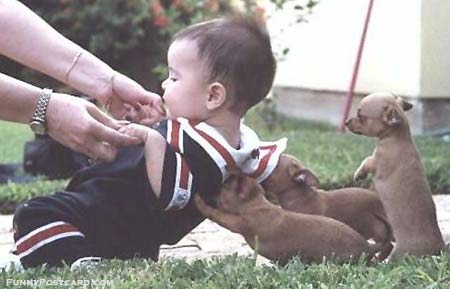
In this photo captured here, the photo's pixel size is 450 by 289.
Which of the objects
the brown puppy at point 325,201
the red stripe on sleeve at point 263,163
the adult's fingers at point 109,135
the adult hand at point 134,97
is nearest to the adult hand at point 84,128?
the adult's fingers at point 109,135

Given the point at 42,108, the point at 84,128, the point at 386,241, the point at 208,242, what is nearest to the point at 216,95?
the point at 84,128

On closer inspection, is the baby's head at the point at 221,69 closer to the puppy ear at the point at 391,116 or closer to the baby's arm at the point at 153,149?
the baby's arm at the point at 153,149

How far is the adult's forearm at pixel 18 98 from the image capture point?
2.62 m

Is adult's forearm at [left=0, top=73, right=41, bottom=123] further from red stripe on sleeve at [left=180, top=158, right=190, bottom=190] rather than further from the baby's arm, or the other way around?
red stripe on sleeve at [left=180, top=158, right=190, bottom=190]

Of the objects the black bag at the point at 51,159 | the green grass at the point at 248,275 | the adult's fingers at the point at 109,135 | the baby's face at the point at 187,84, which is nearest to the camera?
the green grass at the point at 248,275

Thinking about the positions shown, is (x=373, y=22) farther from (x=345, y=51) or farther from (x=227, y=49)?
(x=227, y=49)

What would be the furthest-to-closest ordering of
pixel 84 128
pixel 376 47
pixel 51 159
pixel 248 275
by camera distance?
pixel 376 47 < pixel 51 159 < pixel 84 128 < pixel 248 275

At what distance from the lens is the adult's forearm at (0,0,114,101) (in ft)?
9.66

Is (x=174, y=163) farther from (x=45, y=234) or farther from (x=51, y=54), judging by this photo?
(x=51, y=54)

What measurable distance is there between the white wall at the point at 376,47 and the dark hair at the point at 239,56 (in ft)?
15.0

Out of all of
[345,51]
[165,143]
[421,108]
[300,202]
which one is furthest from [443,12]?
[165,143]

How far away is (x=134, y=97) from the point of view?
2.95 metres

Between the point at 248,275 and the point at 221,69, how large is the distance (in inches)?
27.2

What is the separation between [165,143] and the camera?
2590 millimetres
